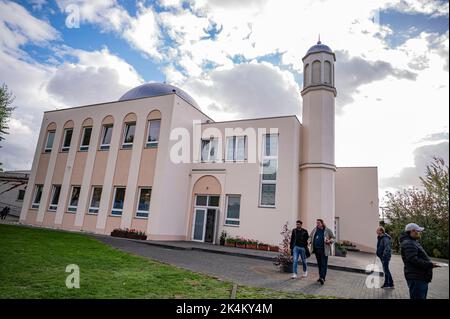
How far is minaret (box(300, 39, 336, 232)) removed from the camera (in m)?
17.0

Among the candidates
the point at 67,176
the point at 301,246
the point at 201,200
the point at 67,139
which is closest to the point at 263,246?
the point at 201,200

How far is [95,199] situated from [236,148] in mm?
10551

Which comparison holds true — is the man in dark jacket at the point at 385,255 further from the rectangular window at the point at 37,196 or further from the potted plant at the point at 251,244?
the rectangular window at the point at 37,196

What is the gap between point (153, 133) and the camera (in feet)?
63.3

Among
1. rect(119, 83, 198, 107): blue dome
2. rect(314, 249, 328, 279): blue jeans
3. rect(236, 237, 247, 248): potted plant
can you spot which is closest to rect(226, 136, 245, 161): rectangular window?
rect(236, 237, 247, 248): potted plant

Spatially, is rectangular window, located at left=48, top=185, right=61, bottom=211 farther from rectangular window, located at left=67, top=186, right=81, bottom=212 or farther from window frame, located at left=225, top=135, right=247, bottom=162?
window frame, located at left=225, top=135, right=247, bottom=162

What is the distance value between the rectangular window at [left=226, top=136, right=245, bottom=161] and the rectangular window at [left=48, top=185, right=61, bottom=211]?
44.3 feet

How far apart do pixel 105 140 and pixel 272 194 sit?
12928 millimetres

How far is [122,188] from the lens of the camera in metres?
19.1

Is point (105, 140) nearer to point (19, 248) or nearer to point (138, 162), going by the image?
point (138, 162)

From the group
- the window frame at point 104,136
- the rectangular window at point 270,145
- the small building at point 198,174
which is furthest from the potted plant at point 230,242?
the window frame at point 104,136

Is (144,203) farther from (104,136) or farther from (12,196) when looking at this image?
(12,196)

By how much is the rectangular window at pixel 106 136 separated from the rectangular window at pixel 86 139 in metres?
1.43

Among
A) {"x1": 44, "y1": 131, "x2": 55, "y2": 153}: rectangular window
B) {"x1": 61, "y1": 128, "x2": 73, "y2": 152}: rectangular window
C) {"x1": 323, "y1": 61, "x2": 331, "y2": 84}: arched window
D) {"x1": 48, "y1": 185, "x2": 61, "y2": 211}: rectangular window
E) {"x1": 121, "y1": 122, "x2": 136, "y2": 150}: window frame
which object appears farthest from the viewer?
{"x1": 44, "y1": 131, "x2": 55, "y2": 153}: rectangular window
